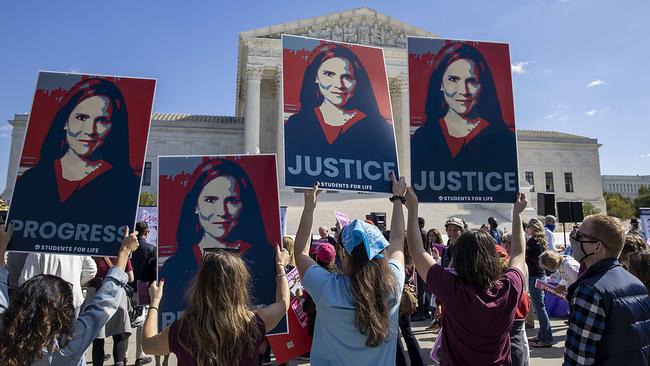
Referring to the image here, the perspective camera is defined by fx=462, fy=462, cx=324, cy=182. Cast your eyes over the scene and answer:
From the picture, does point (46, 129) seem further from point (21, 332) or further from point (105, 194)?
point (21, 332)

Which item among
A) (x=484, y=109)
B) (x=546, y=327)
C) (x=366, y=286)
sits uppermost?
(x=484, y=109)

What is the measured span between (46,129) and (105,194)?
643 millimetres

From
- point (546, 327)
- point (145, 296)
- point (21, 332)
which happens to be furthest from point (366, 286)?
point (546, 327)

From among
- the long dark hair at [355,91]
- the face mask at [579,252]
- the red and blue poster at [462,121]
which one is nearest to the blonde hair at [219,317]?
the long dark hair at [355,91]

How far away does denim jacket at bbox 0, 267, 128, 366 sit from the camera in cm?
216

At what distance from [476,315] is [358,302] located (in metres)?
0.75

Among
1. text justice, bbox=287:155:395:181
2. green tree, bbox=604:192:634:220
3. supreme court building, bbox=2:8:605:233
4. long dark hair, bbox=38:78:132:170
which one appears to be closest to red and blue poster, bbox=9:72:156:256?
long dark hair, bbox=38:78:132:170

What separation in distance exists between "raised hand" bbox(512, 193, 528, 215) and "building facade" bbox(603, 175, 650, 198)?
12495 centimetres

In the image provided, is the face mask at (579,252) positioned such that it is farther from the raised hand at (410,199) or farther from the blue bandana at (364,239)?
the blue bandana at (364,239)

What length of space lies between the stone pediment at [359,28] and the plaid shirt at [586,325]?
131ft

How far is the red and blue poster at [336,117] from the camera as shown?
3539 mm

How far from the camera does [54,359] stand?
215cm

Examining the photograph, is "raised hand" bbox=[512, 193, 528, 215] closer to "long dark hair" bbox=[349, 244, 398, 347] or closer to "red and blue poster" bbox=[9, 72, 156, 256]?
"long dark hair" bbox=[349, 244, 398, 347]

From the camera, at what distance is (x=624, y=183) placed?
113 meters
